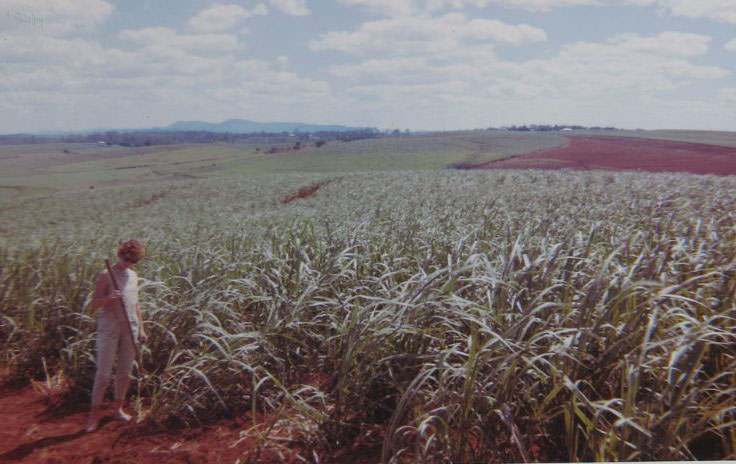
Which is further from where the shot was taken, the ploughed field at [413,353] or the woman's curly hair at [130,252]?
the woman's curly hair at [130,252]

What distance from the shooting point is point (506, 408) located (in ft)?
7.78

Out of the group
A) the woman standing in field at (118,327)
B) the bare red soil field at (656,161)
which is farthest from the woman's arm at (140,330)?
the bare red soil field at (656,161)

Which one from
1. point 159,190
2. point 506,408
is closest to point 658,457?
point 506,408

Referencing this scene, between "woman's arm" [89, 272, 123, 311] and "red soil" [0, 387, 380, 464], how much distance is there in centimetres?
93

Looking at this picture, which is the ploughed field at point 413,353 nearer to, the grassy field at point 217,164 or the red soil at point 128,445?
the red soil at point 128,445

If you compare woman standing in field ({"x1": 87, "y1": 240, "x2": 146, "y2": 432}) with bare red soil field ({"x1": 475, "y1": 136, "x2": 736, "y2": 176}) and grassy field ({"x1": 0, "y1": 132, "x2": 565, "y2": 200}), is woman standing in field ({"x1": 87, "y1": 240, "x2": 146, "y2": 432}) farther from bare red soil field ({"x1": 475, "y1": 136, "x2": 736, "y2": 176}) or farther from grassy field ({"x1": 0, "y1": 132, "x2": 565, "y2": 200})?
grassy field ({"x1": 0, "y1": 132, "x2": 565, "y2": 200})

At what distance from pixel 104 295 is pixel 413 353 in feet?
8.47

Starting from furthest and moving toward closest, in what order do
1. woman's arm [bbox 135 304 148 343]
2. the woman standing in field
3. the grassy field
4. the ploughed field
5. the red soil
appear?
the grassy field, woman's arm [bbox 135 304 148 343], the woman standing in field, the red soil, the ploughed field

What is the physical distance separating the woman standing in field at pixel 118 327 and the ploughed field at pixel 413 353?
0.67 feet

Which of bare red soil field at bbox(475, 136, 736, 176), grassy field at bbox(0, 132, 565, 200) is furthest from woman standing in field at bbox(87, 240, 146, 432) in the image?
grassy field at bbox(0, 132, 565, 200)

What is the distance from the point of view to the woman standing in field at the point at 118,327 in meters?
3.76

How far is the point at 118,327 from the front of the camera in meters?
3.82

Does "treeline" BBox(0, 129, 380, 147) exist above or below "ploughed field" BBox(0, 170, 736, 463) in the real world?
above

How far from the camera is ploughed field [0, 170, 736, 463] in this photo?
2422 millimetres
